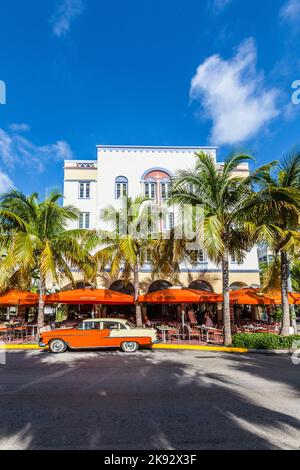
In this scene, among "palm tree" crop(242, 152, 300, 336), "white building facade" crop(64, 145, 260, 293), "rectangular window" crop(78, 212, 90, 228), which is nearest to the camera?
"palm tree" crop(242, 152, 300, 336)

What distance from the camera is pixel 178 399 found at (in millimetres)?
6594

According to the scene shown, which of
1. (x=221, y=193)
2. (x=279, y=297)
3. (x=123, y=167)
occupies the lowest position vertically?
(x=279, y=297)

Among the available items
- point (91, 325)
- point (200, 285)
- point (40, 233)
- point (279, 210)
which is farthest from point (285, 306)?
point (40, 233)

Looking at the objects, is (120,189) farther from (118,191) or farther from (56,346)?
(56,346)

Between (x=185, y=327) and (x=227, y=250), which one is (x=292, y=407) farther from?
(x=185, y=327)

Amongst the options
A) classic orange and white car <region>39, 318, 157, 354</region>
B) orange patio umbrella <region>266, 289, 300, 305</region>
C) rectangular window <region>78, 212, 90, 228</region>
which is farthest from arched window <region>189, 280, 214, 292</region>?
classic orange and white car <region>39, 318, 157, 354</region>

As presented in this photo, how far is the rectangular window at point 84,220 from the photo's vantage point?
2392 centimetres

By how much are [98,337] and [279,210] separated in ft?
32.3

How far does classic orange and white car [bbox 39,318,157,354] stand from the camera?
12.4 meters

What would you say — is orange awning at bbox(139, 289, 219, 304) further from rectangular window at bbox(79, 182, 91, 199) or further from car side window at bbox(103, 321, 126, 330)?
rectangular window at bbox(79, 182, 91, 199)

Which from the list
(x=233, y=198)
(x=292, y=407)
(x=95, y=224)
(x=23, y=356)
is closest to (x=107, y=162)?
(x=95, y=224)

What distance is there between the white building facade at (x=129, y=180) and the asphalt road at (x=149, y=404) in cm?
1323

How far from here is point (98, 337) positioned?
40.8 feet

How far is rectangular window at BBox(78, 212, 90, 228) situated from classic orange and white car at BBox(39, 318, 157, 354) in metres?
12.5
